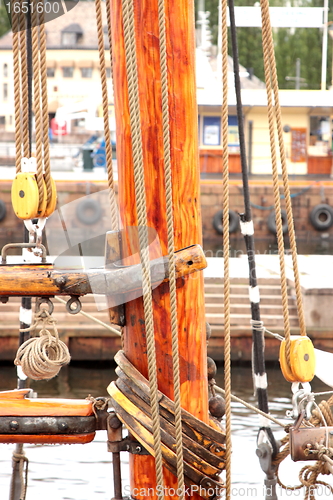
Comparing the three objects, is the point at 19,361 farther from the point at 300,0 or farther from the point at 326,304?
the point at 300,0

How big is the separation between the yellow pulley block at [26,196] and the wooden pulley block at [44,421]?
59 cm

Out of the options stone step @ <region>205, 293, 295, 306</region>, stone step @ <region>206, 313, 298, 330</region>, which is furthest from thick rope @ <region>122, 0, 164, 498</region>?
stone step @ <region>205, 293, 295, 306</region>

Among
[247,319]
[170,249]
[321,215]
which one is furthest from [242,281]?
[321,215]

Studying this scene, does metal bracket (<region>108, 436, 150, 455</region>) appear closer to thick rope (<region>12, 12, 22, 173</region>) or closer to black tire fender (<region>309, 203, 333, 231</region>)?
thick rope (<region>12, 12, 22, 173</region>)

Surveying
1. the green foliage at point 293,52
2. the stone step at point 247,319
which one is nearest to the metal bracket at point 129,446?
the stone step at point 247,319

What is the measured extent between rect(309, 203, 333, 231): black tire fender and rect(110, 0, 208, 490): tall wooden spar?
1619cm

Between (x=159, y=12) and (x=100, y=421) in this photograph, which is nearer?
(x=159, y=12)

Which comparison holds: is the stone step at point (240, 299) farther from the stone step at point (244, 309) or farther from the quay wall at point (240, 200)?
the quay wall at point (240, 200)

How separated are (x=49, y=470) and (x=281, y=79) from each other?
33313 mm

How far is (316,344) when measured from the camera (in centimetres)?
835

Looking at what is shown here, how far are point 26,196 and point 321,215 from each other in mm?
16361

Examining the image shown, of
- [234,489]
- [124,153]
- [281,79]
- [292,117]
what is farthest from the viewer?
[281,79]

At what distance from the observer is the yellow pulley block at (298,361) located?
2238 millimetres

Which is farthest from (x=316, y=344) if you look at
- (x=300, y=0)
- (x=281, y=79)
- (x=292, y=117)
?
(x=300, y=0)
